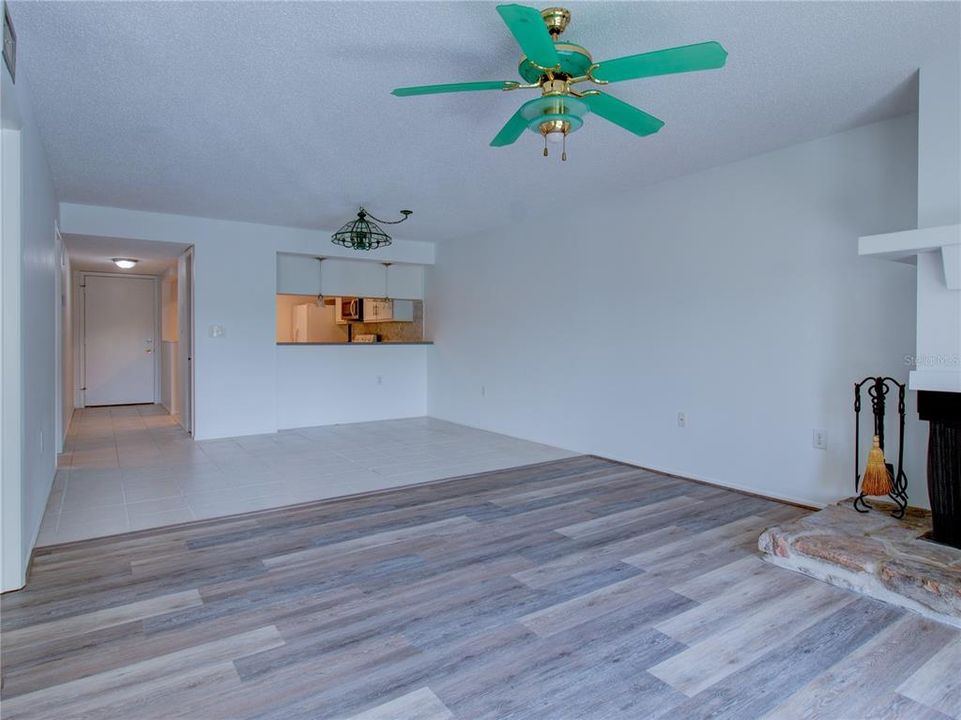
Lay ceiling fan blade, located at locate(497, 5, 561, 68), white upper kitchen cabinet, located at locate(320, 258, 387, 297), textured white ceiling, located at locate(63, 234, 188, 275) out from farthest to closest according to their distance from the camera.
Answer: white upper kitchen cabinet, located at locate(320, 258, 387, 297) < textured white ceiling, located at locate(63, 234, 188, 275) < ceiling fan blade, located at locate(497, 5, 561, 68)

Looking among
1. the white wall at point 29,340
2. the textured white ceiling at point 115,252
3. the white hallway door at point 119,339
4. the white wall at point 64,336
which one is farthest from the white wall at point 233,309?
the white hallway door at point 119,339

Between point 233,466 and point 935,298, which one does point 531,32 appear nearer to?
point 935,298

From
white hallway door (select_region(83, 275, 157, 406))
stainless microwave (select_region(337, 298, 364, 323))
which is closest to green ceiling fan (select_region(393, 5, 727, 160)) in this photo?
stainless microwave (select_region(337, 298, 364, 323))

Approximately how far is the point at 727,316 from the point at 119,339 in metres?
8.88

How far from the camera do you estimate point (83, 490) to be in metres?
3.95

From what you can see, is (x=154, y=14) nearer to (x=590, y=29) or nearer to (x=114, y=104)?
(x=114, y=104)

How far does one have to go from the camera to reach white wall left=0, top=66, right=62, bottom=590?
242cm

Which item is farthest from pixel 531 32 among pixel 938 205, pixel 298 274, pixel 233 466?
pixel 298 274

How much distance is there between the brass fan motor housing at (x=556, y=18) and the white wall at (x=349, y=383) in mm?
5389

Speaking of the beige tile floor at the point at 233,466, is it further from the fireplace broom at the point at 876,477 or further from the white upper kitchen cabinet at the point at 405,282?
the fireplace broom at the point at 876,477

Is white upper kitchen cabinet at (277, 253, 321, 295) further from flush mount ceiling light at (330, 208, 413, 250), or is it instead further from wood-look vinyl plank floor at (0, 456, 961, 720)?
wood-look vinyl plank floor at (0, 456, 961, 720)

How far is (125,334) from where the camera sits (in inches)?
350

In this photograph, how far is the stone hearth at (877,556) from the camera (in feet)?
7.20

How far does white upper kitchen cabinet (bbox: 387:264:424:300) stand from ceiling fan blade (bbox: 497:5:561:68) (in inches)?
222
